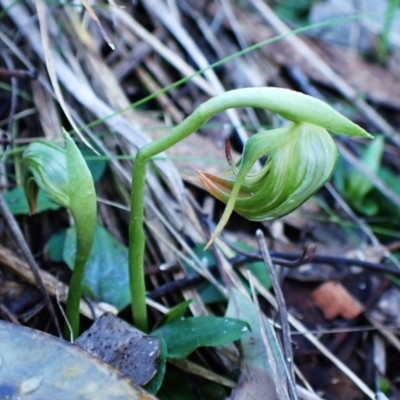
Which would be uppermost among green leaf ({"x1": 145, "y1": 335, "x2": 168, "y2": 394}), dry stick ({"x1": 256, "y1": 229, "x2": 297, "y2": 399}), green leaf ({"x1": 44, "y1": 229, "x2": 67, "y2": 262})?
green leaf ({"x1": 44, "y1": 229, "x2": 67, "y2": 262})

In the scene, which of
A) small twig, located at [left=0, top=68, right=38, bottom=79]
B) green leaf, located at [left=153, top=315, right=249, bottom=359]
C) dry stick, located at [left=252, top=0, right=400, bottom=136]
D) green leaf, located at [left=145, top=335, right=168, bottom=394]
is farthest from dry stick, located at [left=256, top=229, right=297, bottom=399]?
dry stick, located at [left=252, top=0, right=400, bottom=136]

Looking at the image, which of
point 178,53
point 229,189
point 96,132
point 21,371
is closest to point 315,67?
point 178,53

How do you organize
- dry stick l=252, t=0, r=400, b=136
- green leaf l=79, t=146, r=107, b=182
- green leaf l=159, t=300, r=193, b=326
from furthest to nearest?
dry stick l=252, t=0, r=400, b=136 → green leaf l=79, t=146, r=107, b=182 → green leaf l=159, t=300, r=193, b=326

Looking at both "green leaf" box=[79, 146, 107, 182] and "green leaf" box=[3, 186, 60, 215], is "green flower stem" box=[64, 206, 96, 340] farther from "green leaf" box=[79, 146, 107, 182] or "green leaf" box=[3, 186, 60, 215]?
"green leaf" box=[79, 146, 107, 182]

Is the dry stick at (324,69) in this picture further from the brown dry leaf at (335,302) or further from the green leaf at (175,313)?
the green leaf at (175,313)

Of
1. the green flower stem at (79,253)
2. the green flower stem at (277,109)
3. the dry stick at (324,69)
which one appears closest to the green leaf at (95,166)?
the green flower stem at (79,253)

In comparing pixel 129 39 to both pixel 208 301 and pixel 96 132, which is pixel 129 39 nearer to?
pixel 96 132

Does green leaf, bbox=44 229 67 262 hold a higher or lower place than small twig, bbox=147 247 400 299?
higher

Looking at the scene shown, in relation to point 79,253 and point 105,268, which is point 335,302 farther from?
point 79,253
